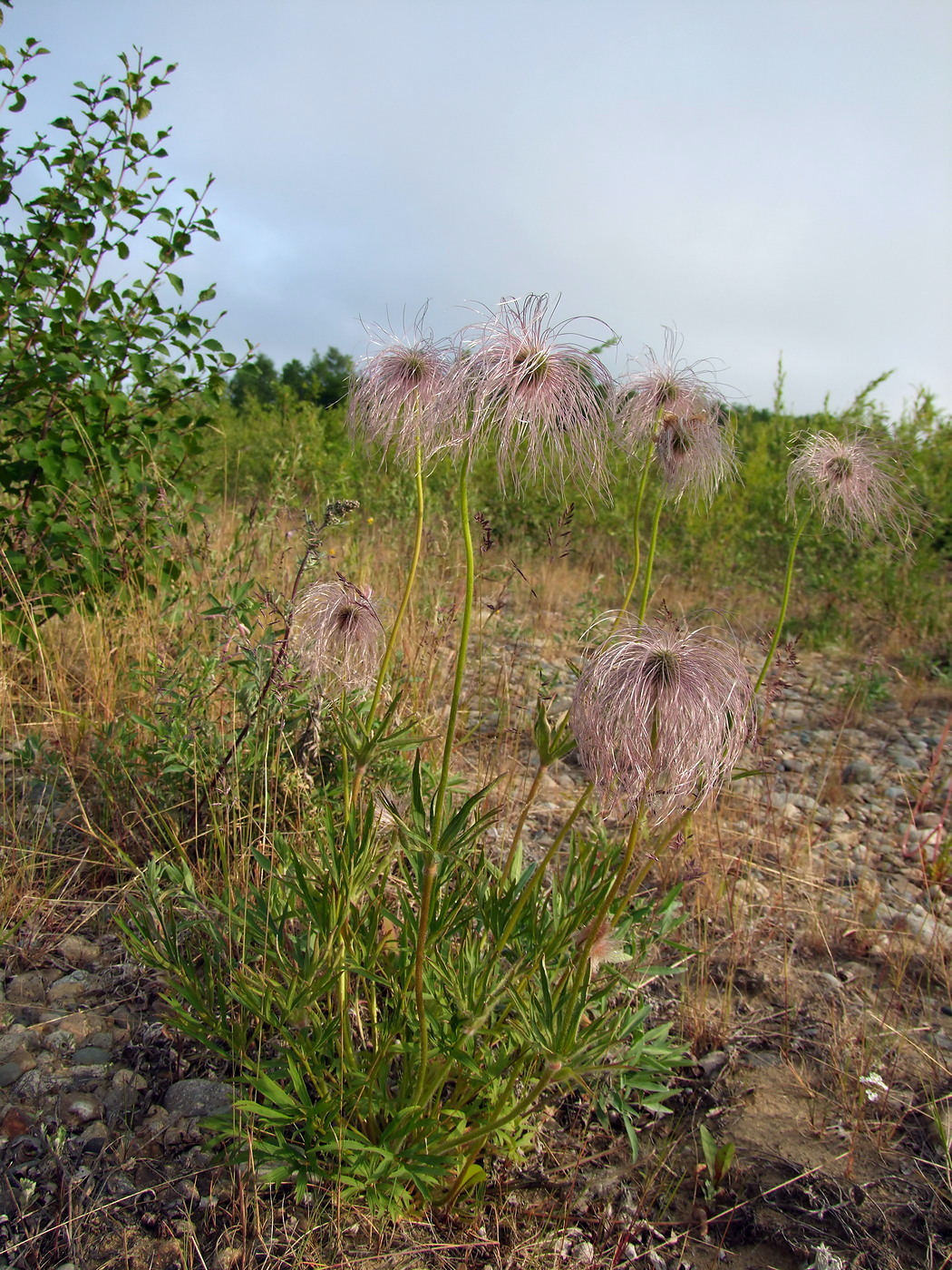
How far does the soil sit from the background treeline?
11.8 feet

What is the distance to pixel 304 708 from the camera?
2822mm

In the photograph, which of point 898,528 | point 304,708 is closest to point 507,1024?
point 304,708

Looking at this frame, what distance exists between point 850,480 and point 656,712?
41.1 inches

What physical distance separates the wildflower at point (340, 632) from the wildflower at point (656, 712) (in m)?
0.68

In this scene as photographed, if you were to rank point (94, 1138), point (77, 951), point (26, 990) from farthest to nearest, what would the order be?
point (77, 951), point (26, 990), point (94, 1138)

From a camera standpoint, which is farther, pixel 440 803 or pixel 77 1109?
pixel 77 1109

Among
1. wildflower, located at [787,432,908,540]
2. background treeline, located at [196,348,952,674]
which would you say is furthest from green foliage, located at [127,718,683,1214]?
background treeline, located at [196,348,952,674]

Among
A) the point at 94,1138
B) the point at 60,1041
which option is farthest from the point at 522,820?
the point at 60,1041

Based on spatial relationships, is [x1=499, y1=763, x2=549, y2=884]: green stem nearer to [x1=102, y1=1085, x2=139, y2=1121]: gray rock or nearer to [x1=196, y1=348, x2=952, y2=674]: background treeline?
[x1=102, y1=1085, x2=139, y2=1121]: gray rock

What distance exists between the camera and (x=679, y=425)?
2.09m

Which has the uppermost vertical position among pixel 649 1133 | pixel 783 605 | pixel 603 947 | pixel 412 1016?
pixel 783 605

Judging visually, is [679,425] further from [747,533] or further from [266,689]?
Result: [747,533]

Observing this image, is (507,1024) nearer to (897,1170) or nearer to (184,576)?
(897,1170)

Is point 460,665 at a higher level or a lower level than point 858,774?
higher
